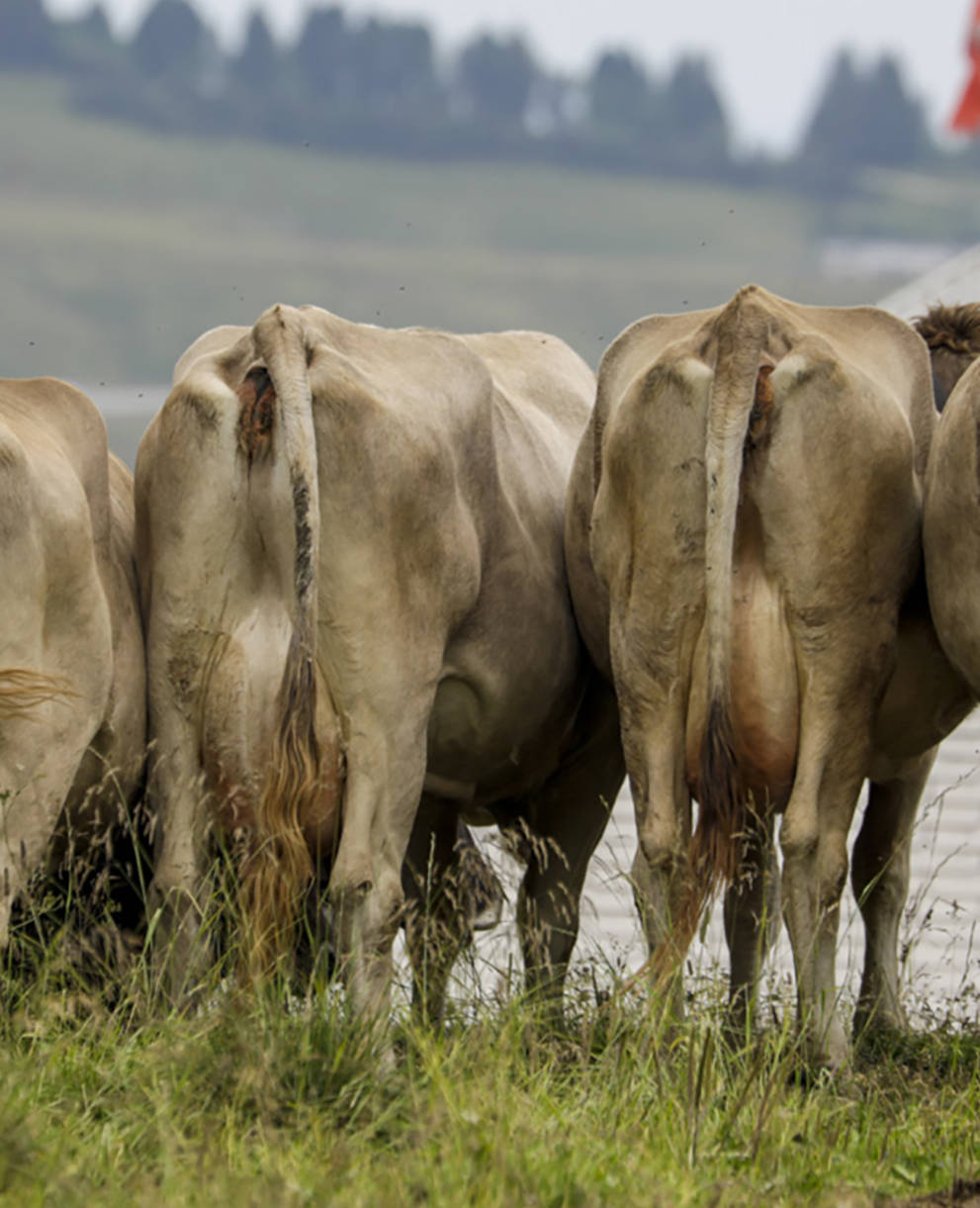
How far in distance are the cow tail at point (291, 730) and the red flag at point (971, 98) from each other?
2.53 metres

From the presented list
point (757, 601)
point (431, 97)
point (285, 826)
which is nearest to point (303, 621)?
point (285, 826)

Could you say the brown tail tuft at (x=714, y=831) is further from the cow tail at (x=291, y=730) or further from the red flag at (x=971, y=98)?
the red flag at (x=971, y=98)

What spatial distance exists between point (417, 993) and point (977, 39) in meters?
3.26

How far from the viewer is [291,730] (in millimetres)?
5402

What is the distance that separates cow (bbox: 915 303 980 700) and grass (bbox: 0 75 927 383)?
8608cm

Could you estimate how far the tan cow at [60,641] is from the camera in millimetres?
5188

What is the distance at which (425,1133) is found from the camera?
3805 millimetres

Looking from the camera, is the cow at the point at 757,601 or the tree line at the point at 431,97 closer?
the cow at the point at 757,601

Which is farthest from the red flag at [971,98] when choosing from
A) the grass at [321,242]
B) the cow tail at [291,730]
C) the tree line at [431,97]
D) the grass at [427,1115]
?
the tree line at [431,97]

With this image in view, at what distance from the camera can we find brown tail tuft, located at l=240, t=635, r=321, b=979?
5387mm

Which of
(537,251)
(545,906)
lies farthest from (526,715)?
(537,251)

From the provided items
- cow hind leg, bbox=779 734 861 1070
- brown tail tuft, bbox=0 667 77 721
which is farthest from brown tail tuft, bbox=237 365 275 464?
cow hind leg, bbox=779 734 861 1070

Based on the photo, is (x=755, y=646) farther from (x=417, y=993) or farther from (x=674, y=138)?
(x=674, y=138)

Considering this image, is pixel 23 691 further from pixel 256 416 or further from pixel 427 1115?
pixel 427 1115
